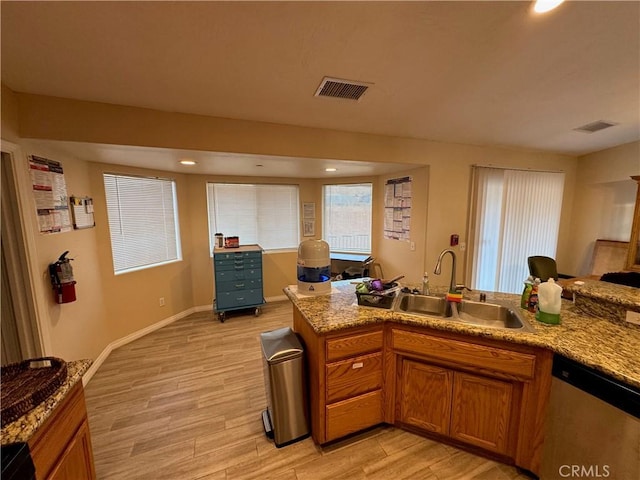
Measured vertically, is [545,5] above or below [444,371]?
above

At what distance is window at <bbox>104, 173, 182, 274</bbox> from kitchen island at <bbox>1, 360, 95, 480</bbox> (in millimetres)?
2353

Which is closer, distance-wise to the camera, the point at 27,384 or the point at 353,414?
the point at 27,384

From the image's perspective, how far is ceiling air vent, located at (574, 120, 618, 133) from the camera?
279 cm

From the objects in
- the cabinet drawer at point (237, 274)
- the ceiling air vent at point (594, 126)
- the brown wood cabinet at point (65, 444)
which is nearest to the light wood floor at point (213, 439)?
the brown wood cabinet at point (65, 444)

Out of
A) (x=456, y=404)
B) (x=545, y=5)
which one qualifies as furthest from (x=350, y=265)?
(x=545, y=5)

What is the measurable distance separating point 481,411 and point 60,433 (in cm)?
221

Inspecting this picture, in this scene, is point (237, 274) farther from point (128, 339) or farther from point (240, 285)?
point (128, 339)

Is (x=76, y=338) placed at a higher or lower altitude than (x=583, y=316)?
lower

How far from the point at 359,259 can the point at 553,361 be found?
3019mm

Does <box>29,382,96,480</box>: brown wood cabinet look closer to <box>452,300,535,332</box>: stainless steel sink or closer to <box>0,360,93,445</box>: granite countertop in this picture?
<box>0,360,93,445</box>: granite countertop

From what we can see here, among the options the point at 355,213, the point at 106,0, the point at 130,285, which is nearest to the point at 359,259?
the point at 355,213

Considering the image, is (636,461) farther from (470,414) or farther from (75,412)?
(75,412)

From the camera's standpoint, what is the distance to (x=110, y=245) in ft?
10.0

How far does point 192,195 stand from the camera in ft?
13.1
